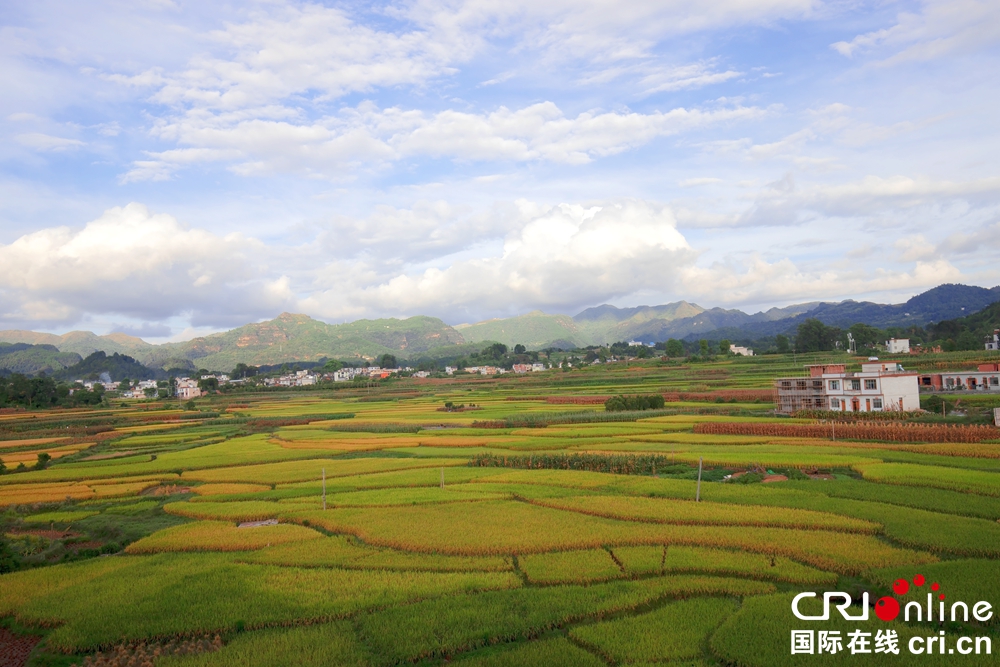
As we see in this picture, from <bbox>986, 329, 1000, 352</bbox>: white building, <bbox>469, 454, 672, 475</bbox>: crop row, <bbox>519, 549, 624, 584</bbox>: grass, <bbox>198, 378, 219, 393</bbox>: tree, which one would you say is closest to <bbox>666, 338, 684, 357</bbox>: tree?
<bbox>986, 329, 1000, 352</bbox>: white building

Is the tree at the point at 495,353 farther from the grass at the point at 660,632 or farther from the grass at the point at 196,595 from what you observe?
the grass at the point at 660,632

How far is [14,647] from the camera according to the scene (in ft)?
35.9

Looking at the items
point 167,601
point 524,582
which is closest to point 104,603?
point 167,601

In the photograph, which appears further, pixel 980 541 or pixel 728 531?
pixel 728 531

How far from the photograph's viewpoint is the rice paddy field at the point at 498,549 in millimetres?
10031

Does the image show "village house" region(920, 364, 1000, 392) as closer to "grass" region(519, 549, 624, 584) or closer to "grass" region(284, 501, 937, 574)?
"grass" region(284, 501, 937, 574)

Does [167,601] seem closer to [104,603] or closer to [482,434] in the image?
[104,603]

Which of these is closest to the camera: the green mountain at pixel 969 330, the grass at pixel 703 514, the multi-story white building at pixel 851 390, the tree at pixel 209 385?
the grass at pixel 703 514

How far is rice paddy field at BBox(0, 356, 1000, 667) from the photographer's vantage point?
395 inches

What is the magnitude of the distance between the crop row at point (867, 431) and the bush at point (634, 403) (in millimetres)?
14467

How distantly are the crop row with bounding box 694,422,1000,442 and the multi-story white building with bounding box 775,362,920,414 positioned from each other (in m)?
9.25

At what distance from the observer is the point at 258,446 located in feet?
127

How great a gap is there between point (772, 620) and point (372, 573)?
25.8 feet

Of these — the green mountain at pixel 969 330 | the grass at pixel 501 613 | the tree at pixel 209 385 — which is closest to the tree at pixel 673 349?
the green mountain at pixel 969 330
